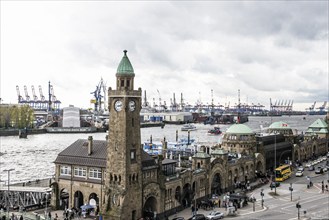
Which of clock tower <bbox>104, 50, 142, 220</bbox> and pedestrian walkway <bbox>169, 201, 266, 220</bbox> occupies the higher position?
clock tower <bbox>104, 50, 142, 220</bbox>

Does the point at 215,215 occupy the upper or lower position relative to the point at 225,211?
upper

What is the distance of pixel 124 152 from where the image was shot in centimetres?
5266

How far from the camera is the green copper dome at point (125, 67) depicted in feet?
179

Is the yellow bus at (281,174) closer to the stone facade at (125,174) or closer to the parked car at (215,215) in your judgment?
the stone facade at (125,174)

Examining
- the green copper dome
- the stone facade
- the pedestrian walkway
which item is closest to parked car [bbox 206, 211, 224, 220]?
the pedestrian walkway

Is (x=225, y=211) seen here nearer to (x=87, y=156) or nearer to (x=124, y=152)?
(x=124, y=152)

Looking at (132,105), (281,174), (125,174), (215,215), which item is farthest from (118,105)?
(281,174)

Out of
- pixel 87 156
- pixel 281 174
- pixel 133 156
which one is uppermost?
pixel 133 156

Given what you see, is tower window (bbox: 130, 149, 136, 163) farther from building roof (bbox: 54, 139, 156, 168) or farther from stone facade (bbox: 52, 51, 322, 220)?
building roof (bbox: 54, 139, 156, 168)

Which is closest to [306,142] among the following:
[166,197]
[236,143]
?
[236,143]

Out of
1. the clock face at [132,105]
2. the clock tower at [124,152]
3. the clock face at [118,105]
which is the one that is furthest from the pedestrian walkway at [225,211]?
the clock face at [118,105]

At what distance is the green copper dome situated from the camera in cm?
5444

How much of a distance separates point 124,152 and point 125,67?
36.6ft

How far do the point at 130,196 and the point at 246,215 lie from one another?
1663 cm
